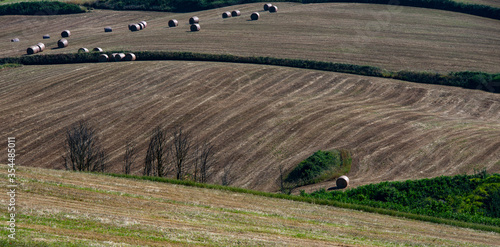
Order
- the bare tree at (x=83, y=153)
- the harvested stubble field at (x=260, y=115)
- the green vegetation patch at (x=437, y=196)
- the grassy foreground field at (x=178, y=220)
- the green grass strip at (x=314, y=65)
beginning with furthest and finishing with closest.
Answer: the green grass strip at (x=314, y=65), the harvested stubble field at (x=260, y=115), the bare tree at (x=83, y=153), the green vegetation patch at (x=437, y=196), the grassy foreground field at (x=178, y=220)

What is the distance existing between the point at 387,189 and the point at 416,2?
6606cm

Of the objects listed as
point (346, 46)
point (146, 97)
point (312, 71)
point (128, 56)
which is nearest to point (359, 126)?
point (312, 71)

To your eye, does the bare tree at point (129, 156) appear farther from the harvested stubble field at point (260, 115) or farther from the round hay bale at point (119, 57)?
the round hay bale at point (119, 57)

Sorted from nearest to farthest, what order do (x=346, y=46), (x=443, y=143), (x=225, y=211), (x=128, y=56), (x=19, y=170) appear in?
(x=225, y=211) < (x=19, y=170) < (x=443, y=143) < (x=128, y=56) < (x=346, y=46)

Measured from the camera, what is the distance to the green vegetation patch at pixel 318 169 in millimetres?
37062

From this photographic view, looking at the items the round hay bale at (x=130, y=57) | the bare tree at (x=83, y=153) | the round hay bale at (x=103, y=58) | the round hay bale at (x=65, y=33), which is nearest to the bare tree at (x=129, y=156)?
the bare tree at (x=83, y=153)

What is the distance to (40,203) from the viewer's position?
22516 millimetres

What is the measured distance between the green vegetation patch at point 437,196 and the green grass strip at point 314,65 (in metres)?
23.7

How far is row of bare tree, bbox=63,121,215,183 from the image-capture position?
34938 millimetres

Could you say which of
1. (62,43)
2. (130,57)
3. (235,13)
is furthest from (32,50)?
(235,13)

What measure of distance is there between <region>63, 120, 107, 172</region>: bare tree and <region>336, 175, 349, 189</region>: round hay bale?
16792 millimetres

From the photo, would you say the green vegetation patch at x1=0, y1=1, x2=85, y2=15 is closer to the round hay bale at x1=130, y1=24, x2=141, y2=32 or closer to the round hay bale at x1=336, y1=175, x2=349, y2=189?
the round hay bale at x1=130, y1=24, x2=141, y2=32

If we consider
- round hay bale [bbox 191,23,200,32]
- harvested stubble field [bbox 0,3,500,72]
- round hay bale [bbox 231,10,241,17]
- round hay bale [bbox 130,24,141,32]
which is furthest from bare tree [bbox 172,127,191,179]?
round hay bale [bbox 231,10,241,17]

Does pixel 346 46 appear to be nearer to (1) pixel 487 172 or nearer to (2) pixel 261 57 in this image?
(2) pixel 261 57
